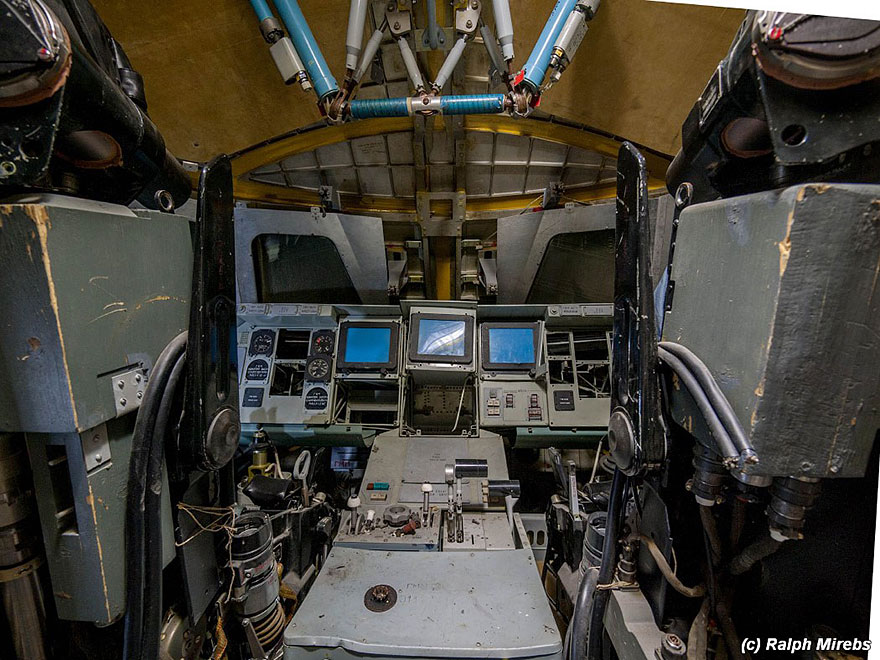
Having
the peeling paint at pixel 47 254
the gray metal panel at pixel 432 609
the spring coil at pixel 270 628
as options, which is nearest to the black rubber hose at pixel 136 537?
the peeling paint at pixel 47 254

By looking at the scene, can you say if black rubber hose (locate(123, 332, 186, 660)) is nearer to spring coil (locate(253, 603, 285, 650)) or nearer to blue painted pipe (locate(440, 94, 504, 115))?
spring coil (locate(253, 603, 285, 650))

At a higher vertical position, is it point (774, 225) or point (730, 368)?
point (774, 225)

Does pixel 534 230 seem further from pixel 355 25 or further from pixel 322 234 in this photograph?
pixel 355 25

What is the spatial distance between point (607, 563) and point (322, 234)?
10.4 feet

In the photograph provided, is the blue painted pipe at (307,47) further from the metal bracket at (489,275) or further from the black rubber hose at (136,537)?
the metal bracket at (489,275)

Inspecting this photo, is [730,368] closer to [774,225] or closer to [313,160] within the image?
[774,225]

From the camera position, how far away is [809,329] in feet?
2.15

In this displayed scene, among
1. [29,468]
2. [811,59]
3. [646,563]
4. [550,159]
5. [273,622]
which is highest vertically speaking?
[550,159]

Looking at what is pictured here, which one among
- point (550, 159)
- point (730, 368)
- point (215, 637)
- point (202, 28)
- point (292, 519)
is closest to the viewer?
point (730, 368)

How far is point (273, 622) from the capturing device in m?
1.61

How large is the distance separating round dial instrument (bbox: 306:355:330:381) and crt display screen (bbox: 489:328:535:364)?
1.39 m

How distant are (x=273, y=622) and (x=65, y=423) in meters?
1.33

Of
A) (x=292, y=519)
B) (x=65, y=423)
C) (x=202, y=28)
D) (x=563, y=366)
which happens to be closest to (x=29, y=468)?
(x=65, y=423)

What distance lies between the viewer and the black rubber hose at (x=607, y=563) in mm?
1197
